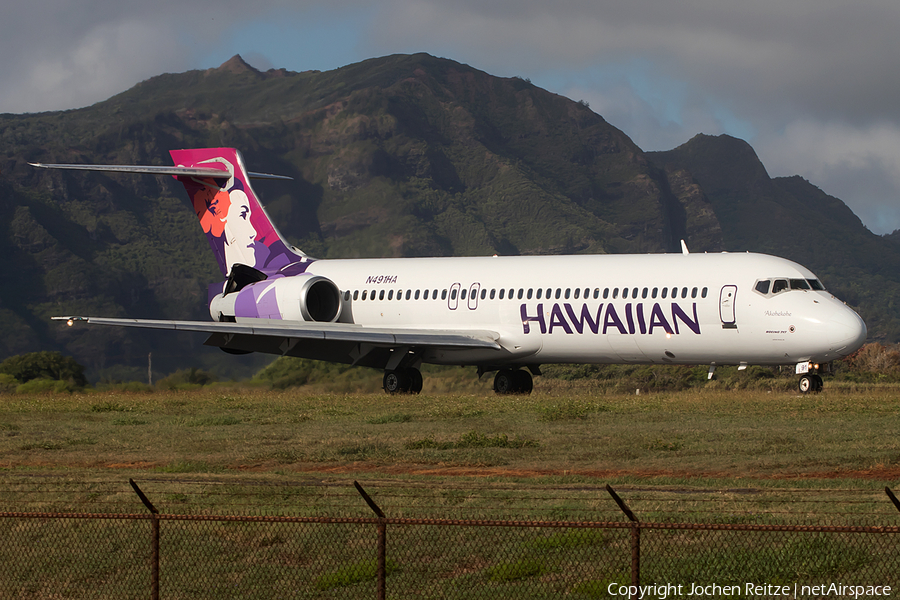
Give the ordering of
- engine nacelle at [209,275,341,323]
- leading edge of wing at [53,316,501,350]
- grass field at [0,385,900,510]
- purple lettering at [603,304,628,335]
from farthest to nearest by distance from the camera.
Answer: engine nacelle at [209,275,341,323]
leading edge of wing at [53,316,501,350]
purple lettering at [603,304,628,335]
grass field at [0,385,900,510]

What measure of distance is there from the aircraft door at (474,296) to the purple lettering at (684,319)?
6.44 meters

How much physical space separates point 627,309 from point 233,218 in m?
15.8

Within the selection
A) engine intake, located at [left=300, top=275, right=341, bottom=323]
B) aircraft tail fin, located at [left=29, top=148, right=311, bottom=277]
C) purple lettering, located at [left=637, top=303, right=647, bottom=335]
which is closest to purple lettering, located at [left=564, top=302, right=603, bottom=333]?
purple lettering, located at [left=637, top=303, right=647, bottom=335]

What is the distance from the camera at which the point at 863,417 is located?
872 inches

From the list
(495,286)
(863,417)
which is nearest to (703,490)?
(863,417)

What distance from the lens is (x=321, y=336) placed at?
31719 mm

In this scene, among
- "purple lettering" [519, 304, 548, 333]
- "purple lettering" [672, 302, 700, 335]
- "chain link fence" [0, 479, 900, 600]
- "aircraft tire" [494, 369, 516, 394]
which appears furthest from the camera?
"aircraft tire" [494, 369, 516, 394]

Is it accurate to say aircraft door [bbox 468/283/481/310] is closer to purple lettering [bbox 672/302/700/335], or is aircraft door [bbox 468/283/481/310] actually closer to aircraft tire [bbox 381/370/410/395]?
aircraft tire [bbox 381/370/410/395]

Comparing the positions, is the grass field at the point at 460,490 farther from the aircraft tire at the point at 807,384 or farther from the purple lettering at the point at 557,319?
the purple lettering at the point at 557,319

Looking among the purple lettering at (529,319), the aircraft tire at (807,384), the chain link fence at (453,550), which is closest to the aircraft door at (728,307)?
the aircraft tire at (807,384)

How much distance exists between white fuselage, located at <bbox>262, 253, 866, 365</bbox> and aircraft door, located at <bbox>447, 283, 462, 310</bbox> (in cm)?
4

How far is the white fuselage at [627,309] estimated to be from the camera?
89.4ft

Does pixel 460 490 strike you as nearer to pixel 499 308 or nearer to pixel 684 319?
pixel 684 319

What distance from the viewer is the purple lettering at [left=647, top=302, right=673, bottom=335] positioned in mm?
28531
